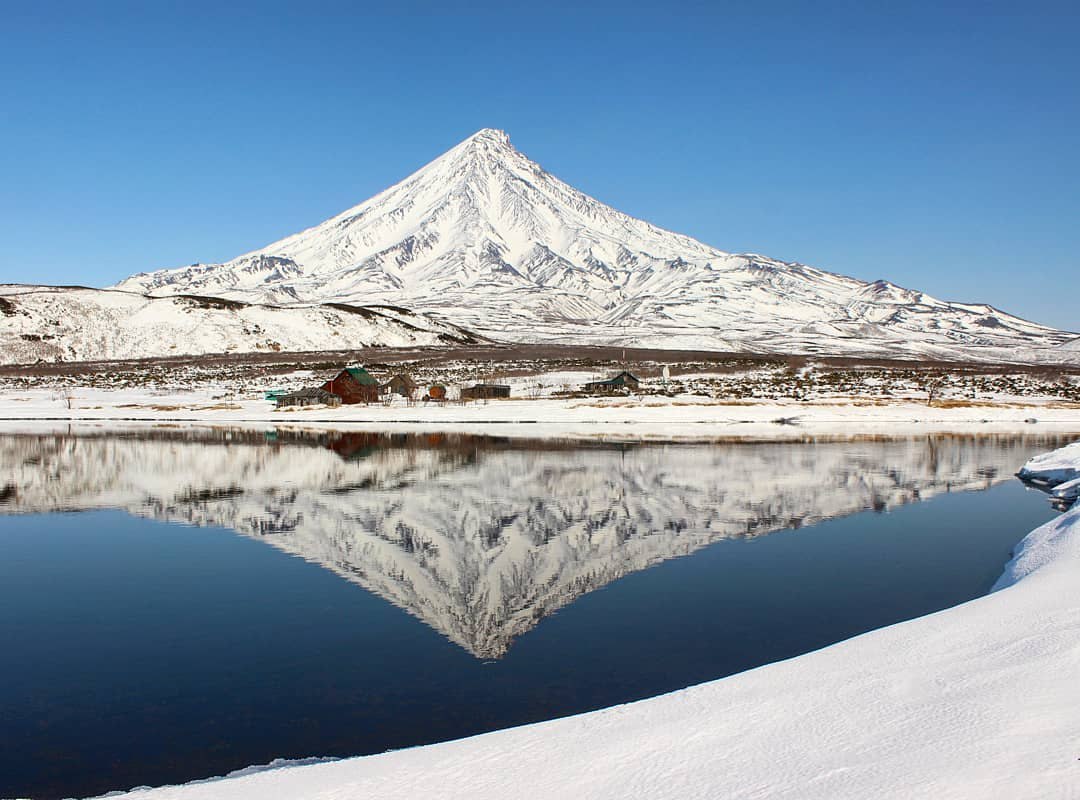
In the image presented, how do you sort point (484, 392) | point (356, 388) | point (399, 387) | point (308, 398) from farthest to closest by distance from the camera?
point (399, 387)
point (484, 392)
point (356, 388)
point (308, 398)

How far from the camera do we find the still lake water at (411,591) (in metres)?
9.70

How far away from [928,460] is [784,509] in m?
14.5

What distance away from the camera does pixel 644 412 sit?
58.8 metres

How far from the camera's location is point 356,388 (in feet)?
236

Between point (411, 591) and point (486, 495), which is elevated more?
point (486, 495)

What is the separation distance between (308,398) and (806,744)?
67.6 m

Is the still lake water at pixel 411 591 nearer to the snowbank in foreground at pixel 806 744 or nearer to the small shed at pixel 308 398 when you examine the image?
the snowbank in foreground at pixel 806 744

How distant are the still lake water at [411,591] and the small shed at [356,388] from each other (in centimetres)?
4019

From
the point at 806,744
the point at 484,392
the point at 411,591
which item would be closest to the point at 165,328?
the point at 484,392

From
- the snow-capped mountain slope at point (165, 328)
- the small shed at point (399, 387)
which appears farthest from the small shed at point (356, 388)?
the snow-capped mountain slope at point (165, 328)

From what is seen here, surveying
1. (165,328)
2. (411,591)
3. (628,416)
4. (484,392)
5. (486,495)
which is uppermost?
(165,328)

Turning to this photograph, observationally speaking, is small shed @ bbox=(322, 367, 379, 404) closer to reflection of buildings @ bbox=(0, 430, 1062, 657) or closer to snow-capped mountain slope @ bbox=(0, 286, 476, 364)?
reflection of buildings @ bbox=(0, 430, 1062, 657)

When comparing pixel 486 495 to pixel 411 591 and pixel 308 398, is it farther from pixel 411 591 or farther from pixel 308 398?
pixel 308 398

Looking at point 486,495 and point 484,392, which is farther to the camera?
point 484,392
